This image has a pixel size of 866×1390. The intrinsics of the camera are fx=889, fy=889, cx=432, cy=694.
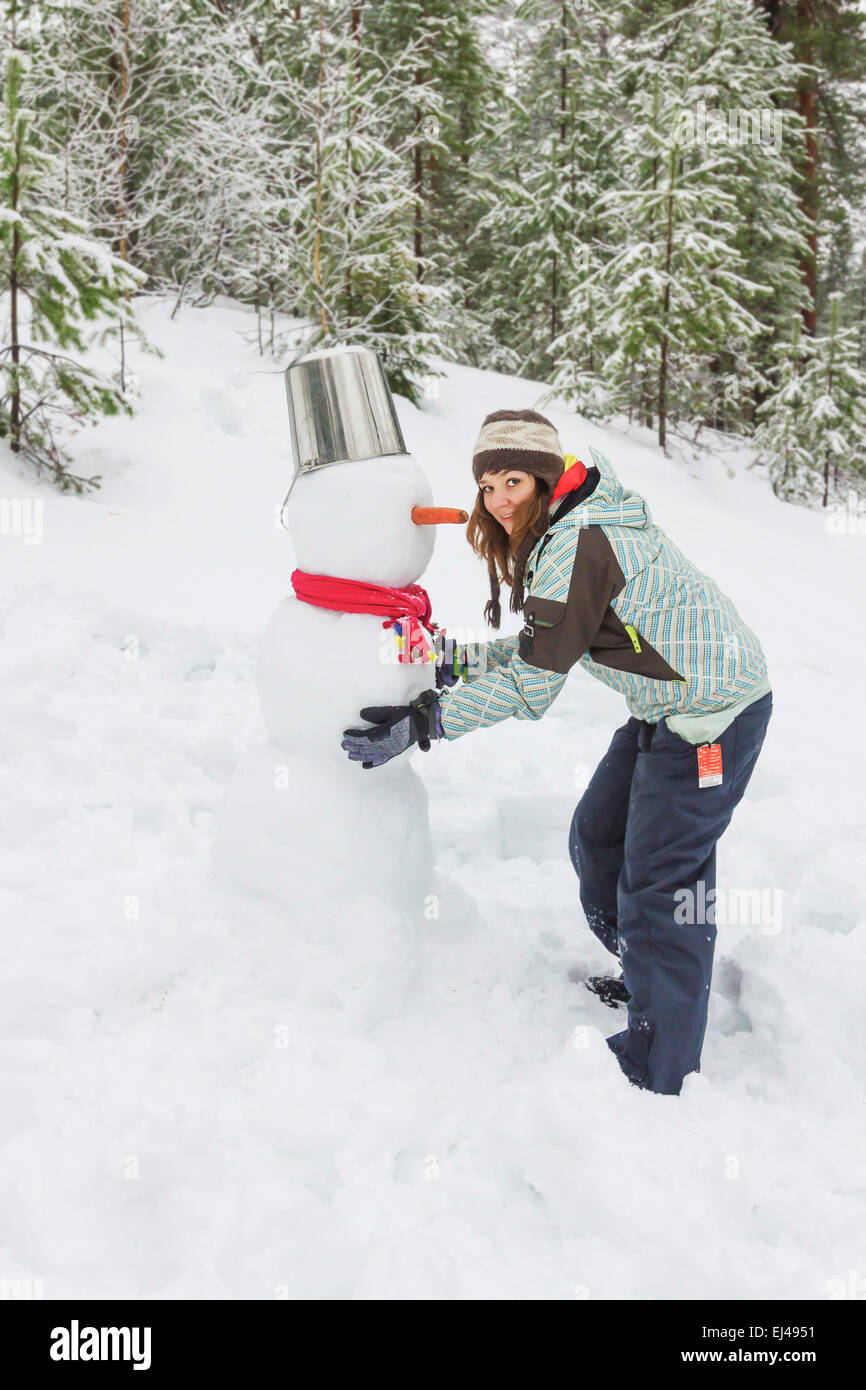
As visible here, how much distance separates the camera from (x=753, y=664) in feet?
6.80

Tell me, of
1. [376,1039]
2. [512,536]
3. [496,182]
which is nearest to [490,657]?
[512,536]

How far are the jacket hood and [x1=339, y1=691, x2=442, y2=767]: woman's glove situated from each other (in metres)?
0.54

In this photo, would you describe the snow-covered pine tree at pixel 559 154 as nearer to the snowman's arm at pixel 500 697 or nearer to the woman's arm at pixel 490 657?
the woman's arm at pixel 490 657

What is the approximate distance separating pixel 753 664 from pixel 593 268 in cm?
1191

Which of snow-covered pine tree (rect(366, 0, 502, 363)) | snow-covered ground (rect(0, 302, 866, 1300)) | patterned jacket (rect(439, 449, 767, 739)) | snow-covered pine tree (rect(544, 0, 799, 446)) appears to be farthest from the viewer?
snow-covered pine tree (rect(366, 0, 502, 363))

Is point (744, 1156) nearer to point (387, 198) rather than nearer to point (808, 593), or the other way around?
point (808, 593)

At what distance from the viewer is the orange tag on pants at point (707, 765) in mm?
2037

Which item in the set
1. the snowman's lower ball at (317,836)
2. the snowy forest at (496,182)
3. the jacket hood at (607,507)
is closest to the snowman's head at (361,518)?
the jacket hood at (607,507)

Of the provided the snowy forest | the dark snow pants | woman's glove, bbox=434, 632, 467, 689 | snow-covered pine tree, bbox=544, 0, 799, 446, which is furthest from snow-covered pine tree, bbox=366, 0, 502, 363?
the dark snow pants

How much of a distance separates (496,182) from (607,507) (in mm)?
12576

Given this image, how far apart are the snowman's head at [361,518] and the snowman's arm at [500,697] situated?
0.40 metres

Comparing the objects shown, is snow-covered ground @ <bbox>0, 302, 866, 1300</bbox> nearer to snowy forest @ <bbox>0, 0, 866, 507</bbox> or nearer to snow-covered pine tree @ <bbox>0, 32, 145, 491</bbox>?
snow-covered pine tree @ <bbox>0, 32, 145, 491</bbox>

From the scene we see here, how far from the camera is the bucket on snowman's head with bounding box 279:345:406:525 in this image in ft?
Result: 7.27
